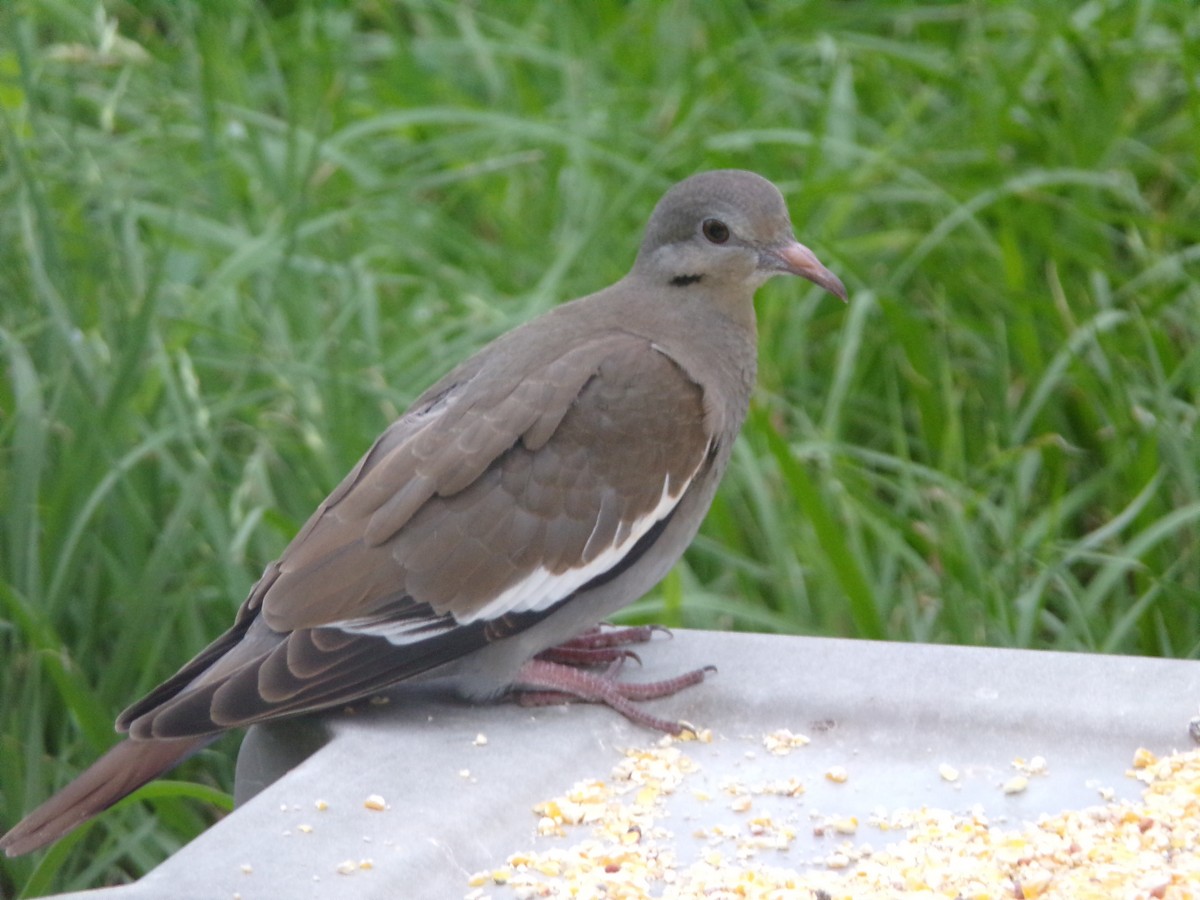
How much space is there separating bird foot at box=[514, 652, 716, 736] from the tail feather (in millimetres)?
451

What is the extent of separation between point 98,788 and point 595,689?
0.65m

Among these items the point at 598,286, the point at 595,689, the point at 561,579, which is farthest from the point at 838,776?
the point at 598,286

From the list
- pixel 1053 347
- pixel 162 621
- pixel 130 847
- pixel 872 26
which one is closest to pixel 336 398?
pixel 162 621

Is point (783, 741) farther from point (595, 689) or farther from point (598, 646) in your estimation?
point (598, 646)

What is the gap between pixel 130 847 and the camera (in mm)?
2797

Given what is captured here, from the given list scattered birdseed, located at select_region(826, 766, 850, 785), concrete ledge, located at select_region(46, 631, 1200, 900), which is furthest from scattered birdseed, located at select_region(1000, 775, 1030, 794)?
scattered birdseed, located at select_region(826, 766, 850, 785)

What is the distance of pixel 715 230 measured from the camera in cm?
274

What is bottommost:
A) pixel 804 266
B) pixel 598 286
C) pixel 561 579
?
pixel 561 579

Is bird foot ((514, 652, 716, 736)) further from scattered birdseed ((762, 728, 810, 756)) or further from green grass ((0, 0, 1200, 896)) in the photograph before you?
green grass ((0, 0, 1200, 896))

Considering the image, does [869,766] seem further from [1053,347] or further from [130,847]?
[1053,347]

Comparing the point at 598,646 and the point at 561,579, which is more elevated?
the point at 561,579

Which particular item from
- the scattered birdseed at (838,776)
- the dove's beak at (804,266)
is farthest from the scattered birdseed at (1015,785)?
the dove's beak at (804,266)

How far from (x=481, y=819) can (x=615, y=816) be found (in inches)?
6.4

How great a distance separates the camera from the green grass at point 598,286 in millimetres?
3066
